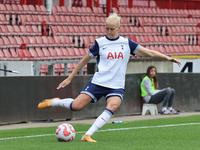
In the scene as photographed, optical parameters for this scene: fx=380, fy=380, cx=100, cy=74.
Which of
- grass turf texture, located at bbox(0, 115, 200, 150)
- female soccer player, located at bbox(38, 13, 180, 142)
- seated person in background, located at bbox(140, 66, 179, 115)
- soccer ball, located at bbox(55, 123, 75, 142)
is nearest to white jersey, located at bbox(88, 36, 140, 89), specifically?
female soccer player, located at bbox(38, 13, 180, 142)

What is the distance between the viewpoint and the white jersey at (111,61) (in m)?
5.16

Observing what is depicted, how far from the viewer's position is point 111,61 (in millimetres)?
5156

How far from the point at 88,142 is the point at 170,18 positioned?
70.4 feet

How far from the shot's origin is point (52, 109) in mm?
9031

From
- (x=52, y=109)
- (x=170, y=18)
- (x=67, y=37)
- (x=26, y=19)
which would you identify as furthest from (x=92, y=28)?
(x=52, y=109)

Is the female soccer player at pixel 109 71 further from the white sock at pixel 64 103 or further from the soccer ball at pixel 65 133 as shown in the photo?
the soccer ball at pixel 65 133

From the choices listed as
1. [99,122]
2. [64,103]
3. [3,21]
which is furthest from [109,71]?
[3,21]

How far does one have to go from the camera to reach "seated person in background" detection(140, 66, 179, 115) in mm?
10328

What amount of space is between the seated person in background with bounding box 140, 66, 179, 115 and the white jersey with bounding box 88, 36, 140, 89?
5.12m

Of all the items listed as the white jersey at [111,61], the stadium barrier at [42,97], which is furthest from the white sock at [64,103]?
the stadium barrier at [42,97]

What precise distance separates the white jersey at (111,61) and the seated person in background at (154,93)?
16.8ft

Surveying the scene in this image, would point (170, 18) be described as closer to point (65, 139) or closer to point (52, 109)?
point (52, 109)

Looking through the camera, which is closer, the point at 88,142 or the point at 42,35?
the point at 88,142

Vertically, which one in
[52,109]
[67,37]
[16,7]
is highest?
[16,7]
